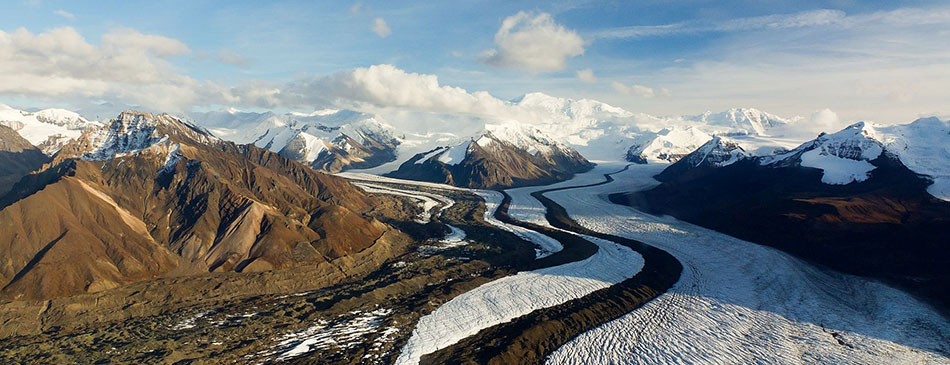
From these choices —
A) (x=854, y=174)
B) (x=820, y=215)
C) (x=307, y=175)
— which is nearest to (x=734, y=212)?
(x=820, y=215)

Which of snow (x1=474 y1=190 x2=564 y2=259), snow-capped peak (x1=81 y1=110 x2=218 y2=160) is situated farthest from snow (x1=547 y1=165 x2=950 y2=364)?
snow-capped peak (x1=81 y1=110 x2=218 y2=160)

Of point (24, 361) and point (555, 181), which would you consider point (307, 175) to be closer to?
point (24, 361)

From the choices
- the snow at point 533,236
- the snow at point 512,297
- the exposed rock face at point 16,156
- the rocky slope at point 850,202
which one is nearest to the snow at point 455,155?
the snow at point 533,236

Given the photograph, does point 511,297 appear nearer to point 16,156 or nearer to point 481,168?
point 481,168

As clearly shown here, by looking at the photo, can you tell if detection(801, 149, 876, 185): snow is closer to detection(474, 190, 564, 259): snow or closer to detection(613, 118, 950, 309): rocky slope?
detection(613, 118, 950, 309): rocky slope

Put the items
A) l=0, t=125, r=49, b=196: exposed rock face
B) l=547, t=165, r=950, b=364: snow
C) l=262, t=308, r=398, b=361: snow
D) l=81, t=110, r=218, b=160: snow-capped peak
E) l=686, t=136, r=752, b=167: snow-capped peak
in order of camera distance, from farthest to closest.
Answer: l=686, t=136, r=752, b=167: snow-capped peak < l=0, t=125, r=49, b=196: exposed rock face < l=81, t=110, r=218, b=160: snow-capped peak < l=547, t=165, r=950, b=364: snow < l=262, t=308, r=398, b=361: snow

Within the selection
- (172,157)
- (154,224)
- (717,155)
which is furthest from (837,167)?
(172,157)

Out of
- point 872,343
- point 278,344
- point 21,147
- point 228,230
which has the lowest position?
point 872,343
